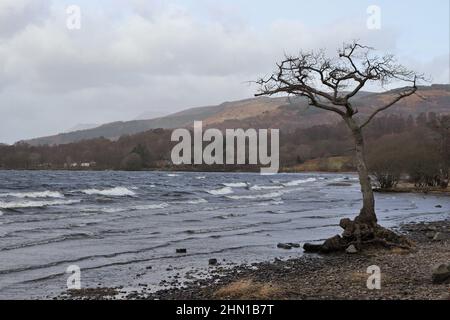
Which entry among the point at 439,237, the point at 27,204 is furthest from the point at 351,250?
the point at 27,204

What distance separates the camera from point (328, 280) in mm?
14367

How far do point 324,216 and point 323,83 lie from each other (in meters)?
19.5

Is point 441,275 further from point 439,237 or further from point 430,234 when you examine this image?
point 430,234

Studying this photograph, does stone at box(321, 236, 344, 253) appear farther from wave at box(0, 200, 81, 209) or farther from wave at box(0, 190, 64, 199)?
wave at box(0, 190, 64, 199)

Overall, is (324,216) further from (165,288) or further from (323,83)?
(165,288)

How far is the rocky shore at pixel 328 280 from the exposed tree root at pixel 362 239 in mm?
584

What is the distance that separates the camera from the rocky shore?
12.1 m

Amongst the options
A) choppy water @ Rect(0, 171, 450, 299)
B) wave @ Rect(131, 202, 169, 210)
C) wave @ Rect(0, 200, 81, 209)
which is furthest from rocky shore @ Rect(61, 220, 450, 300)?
wave @ Rect(0, 200, 81, 209)

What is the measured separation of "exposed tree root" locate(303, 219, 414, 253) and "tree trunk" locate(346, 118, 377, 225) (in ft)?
0.79

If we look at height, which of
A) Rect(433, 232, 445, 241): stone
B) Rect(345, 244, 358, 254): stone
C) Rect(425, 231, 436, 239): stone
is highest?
Rect(345, 244, 358, 254): stone

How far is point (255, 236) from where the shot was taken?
28094 millimetres

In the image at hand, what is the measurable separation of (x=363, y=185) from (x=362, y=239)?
7.49 ft

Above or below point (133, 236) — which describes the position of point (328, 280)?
above

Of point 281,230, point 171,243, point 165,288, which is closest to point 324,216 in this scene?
point 281,230
